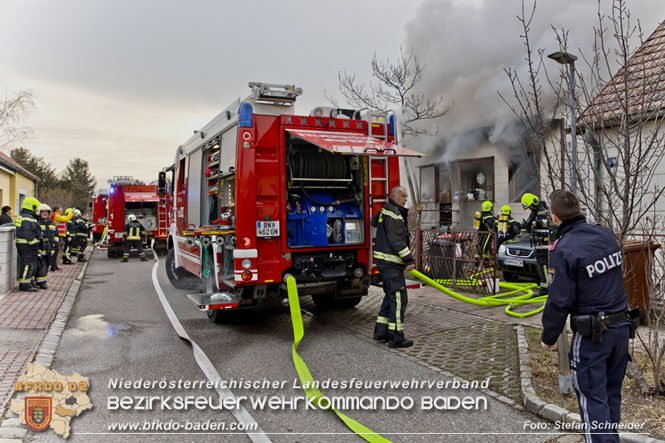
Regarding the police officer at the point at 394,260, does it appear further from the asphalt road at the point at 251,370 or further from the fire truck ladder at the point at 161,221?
the fire truck ladder at the point at 161,221

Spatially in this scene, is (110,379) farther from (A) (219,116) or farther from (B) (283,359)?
(A) (219,116)

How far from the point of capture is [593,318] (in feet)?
8.79

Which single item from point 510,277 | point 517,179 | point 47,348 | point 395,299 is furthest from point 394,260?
point 517,179

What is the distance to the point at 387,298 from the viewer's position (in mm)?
5406

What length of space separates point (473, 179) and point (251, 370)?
39.1 ft

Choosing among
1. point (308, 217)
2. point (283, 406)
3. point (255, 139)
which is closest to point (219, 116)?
point (255, 139)

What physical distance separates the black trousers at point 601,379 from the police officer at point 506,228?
20.7ft

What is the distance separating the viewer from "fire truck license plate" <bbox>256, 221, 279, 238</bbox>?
5.58m

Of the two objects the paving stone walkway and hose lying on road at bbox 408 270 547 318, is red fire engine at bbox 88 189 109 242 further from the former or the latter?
hose lying on road at bbox 408 270 547 318

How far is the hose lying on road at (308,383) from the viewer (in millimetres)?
3273

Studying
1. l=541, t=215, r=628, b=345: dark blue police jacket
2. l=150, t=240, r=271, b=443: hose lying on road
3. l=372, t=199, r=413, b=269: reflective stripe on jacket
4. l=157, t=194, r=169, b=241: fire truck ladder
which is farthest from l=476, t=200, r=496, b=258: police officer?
l=157, t=194, r=169, b=241: fire truck ladder

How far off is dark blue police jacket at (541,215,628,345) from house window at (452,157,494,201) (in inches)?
466

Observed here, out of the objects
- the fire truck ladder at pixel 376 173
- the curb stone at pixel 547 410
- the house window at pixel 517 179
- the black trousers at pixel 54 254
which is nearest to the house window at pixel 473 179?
the house window at pixel 517 179

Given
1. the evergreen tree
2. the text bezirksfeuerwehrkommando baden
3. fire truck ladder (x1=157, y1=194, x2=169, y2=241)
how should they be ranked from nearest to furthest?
the text bezirksfeuerwehrkommando baden
fire truck ladder (x1=157, y1=194, x2=169, y2=241)
the evergreen tree
